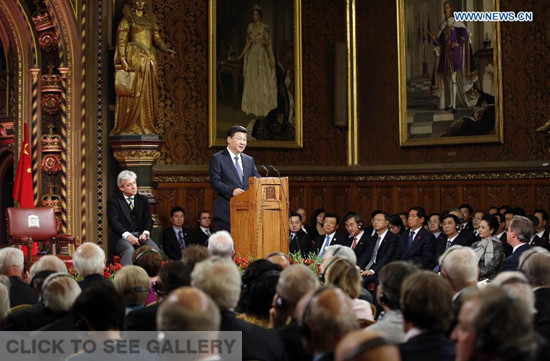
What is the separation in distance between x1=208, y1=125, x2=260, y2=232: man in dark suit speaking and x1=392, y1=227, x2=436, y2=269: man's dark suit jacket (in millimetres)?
2314

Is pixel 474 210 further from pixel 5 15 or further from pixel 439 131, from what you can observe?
pixel 5 15

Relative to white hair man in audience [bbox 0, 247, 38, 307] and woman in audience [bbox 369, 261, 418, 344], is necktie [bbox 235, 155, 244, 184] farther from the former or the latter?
→ woman in audience [bbox 369, 261, 418, 344]

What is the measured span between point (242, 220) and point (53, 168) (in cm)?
467

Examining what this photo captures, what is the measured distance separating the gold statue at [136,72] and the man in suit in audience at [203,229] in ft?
4.37

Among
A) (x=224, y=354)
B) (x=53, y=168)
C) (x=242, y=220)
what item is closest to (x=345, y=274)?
(x=224, y=354)

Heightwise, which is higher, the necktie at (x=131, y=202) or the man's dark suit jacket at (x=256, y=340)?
the necktie at (x=131, y=202)

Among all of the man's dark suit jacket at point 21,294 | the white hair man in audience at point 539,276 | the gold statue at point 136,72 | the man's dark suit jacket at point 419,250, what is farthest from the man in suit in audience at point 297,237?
the white hair man in audience at point 539,276

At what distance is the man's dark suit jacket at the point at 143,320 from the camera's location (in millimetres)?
4312

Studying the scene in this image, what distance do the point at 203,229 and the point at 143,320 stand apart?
26.0 ft

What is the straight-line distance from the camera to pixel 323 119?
561 inches

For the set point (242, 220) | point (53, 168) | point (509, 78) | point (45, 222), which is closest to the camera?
point (242, 220)

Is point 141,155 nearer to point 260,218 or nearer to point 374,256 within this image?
point 374,256


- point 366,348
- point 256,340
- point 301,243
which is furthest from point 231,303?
point 301,243

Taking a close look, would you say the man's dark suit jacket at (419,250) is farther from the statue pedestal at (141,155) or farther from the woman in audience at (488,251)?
the statue pedestal at (141,155)
